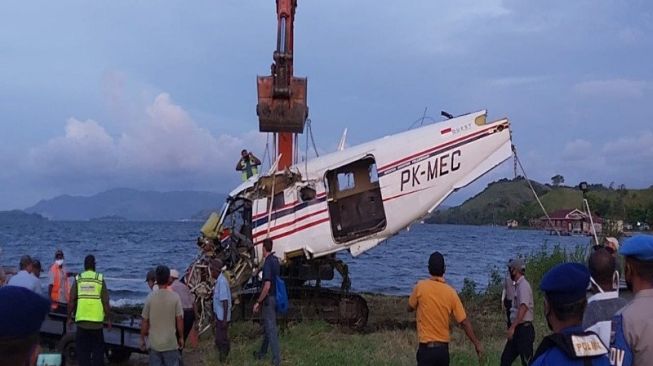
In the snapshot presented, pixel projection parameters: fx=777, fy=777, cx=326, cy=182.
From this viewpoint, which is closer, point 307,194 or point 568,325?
point 568,325

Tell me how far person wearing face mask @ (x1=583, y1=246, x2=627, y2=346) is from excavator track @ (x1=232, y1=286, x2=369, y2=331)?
11.1 m

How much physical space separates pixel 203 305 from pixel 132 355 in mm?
2238

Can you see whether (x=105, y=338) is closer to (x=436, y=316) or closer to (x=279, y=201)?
(x=279, y=201)

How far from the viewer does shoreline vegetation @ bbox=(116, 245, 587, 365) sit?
12344mm

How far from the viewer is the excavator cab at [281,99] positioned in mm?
16812

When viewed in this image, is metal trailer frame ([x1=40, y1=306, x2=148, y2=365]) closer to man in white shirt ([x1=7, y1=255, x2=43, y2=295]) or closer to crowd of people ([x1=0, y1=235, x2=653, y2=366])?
crowd of people ([x1=0, y1=235, x2=653, y2=366])

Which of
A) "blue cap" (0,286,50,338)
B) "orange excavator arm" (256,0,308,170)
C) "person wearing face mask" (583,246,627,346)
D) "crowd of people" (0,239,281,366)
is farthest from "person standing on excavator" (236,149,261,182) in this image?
"blue cap" (0,286,50,338)

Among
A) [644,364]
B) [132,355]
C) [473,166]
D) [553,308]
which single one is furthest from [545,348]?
[473,166]

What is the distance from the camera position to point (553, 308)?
403cm

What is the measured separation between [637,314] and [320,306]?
12381mm

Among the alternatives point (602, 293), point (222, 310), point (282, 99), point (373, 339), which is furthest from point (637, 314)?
point (282, 99)

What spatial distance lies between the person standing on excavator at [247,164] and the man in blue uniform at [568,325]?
14.2 metres

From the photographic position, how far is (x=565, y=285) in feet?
13.1

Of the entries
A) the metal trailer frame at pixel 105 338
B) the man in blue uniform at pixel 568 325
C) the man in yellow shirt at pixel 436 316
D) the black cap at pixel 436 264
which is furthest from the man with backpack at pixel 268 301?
the man in blue uniform at pixel 568 325
